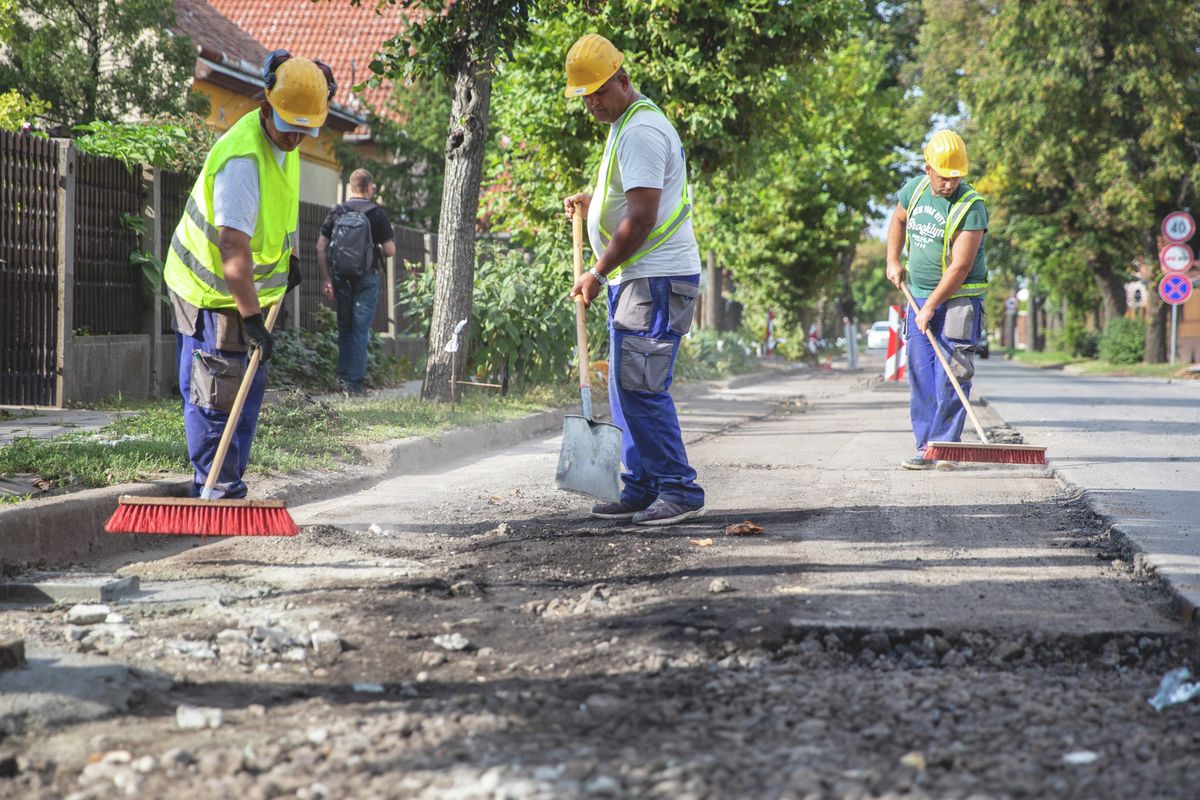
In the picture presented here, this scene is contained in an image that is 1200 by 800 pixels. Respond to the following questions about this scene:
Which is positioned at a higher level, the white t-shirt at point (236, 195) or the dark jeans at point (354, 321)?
the white t-shirt at point (236, 195)

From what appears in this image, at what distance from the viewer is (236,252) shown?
5133mm

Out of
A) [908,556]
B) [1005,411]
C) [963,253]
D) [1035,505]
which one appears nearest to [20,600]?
[908,556]

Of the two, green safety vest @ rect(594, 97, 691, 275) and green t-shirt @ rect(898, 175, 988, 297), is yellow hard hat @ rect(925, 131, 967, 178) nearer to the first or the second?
green t-shirt @ rect(898, 175, 988, 297)

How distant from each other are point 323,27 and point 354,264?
18.6 metres

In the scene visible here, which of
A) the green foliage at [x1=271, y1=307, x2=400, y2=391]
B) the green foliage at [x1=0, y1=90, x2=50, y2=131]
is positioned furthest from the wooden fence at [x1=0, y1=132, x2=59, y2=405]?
the green foliage at [x1=0, y1=90, x2=50, y2=131]

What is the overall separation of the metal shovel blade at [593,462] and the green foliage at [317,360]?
5946mm

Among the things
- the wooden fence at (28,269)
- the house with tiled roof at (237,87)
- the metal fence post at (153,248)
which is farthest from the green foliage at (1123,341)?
the wooden fence at (28,269)

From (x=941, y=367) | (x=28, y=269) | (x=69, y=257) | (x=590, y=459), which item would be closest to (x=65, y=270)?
(x=69, y=257)

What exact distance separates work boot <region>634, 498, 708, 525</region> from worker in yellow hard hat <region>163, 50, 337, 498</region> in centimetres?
170

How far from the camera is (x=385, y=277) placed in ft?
52.2

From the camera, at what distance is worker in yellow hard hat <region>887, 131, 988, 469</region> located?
771 centimetres

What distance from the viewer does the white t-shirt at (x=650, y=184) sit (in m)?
5.75

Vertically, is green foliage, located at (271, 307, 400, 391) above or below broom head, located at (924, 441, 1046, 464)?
above

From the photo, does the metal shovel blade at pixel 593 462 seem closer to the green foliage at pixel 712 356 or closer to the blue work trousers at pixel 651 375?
the blue work trousers at pixel 651 375
